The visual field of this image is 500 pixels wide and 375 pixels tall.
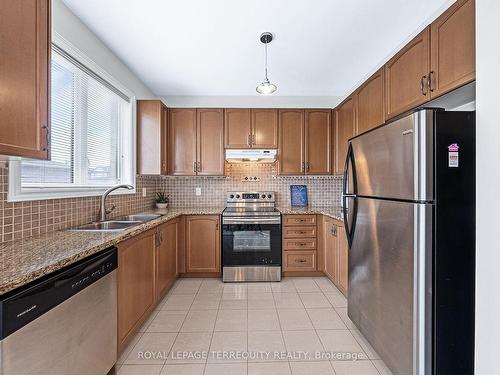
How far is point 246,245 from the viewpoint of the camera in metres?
3.07

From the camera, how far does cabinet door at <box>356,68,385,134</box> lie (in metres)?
2.21

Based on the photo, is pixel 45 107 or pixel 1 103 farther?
pixel 45 107

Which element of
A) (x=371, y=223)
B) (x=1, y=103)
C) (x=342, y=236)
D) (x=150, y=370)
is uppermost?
(x=1, y=103)

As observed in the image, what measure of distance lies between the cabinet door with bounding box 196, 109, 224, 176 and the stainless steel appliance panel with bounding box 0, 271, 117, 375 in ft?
7.03

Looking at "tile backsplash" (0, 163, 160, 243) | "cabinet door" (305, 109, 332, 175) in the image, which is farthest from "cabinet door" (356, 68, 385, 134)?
"tile backsplash" (0, 163, 160, 243)

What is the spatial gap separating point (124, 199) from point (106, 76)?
1233mm

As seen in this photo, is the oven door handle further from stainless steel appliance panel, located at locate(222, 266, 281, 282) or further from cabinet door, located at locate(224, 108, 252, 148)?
cabinet door, located at locate(224, 108, 252, 148)

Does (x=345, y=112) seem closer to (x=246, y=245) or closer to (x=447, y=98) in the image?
(x=447, y=98)

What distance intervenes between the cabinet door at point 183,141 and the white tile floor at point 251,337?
1.59m

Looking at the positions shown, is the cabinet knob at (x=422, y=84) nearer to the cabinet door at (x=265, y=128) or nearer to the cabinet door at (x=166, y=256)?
the cabinet door at (x=265, y=128)

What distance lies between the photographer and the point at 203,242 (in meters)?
3.14
